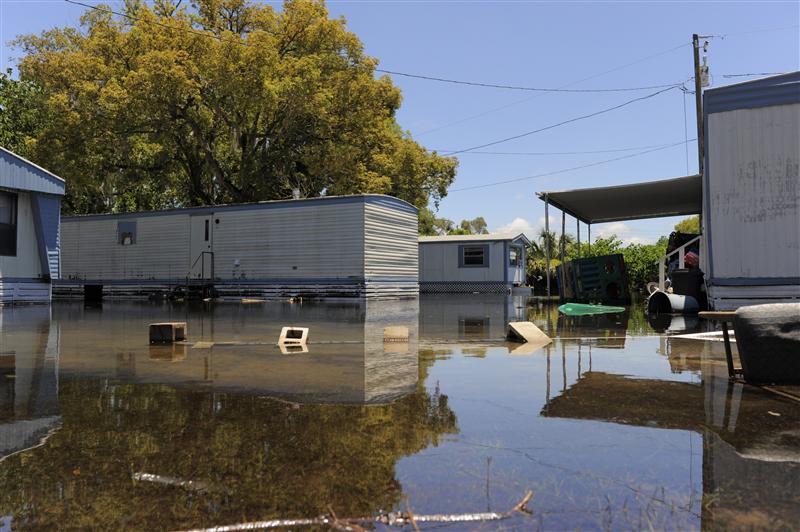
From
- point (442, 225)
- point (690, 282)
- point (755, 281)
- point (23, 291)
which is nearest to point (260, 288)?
point (23, 291)

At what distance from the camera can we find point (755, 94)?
11.9m

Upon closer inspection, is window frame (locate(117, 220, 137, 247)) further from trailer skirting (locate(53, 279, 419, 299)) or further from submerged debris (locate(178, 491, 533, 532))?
submerged debris (locate(178, 491, 533, 532))

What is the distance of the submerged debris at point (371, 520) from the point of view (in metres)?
2.51

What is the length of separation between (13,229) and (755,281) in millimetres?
19823

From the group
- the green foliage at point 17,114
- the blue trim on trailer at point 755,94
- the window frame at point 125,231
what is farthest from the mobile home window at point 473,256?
the green foliage at point 17,114

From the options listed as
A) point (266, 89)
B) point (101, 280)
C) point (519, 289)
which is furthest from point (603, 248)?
point (101, 280)

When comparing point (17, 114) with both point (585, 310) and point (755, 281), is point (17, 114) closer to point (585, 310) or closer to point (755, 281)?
point (585, 310)

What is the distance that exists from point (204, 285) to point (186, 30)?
36.9ft

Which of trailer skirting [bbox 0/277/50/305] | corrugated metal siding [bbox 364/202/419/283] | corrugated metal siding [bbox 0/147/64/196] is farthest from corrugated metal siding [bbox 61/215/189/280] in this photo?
corrugated metal siding [bbox 364/202/419/283]

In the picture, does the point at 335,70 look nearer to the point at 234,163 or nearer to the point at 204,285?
the point at 234,163

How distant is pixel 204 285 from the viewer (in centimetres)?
2384

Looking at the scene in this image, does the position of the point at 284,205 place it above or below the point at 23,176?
below

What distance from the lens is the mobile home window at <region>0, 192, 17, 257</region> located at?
704 inches

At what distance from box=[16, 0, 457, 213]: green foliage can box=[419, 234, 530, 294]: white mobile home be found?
3180 mm
